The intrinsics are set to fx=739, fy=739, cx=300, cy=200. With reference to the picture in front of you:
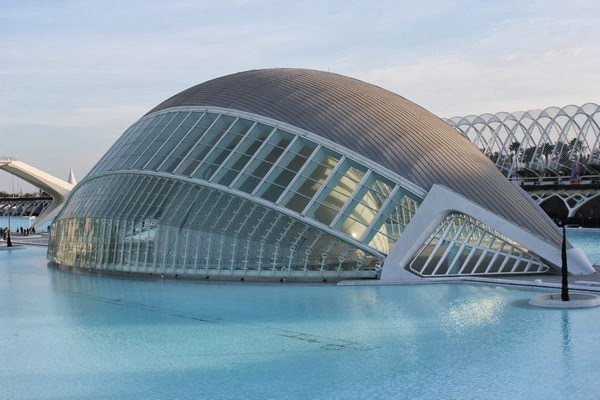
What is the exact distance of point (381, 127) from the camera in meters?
29.7

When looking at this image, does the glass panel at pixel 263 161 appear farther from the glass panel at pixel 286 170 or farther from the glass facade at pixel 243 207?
the glass panel at pixel 286 170

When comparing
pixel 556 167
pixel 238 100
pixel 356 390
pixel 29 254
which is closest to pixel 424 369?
pixel 356 390

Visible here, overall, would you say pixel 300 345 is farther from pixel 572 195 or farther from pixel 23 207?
pixel 23 207

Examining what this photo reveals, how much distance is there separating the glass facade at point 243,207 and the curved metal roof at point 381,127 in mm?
815

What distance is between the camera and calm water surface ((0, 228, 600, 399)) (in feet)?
41.1

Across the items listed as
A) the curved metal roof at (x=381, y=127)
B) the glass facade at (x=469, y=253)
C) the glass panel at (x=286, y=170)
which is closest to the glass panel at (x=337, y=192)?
the curved metal roof at (x=381, y=127)

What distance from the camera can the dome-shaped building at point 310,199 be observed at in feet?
87.5

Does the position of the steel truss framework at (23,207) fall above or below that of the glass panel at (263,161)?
above

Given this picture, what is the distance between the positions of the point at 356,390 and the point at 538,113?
336ft

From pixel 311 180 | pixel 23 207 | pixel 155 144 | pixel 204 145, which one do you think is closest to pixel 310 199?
pixel 311 180

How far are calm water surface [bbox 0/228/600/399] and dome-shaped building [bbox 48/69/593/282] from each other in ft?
7.76

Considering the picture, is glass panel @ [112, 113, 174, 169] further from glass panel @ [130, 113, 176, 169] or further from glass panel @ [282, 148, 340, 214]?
glass panel @ [282, 148, 340, 214]

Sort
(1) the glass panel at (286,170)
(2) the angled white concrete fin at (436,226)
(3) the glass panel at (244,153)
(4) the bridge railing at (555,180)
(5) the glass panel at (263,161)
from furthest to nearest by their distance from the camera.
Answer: (4) the bridge railing at (555,180) → (3) the glass panel at (244,153) → (5) the glass panel at (263,161) → (1) the glass panel at (286,170) → (2) the angled white concrete fin at (436,226)

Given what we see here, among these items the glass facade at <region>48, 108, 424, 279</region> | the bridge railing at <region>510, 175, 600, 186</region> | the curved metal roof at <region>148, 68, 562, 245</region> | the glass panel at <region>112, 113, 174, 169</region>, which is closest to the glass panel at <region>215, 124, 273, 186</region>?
the glass facade at <region>48, 108, 424, 279</region>
